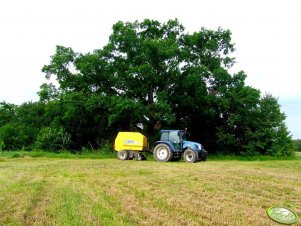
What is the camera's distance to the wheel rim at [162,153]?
65.8 feet

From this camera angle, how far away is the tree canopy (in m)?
24.9

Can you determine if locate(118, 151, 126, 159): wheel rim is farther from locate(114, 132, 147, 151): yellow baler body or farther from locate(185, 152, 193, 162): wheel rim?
locate(185, 152, 193, 162): wheel rim

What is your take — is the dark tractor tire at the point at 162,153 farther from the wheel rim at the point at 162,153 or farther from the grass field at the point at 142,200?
the grass field at the point at 142,200

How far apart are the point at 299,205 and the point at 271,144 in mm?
18525

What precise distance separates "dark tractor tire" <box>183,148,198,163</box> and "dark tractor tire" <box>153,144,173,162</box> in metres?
0.80

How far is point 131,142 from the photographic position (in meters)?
21.3

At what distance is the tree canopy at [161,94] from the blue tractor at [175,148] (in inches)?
132

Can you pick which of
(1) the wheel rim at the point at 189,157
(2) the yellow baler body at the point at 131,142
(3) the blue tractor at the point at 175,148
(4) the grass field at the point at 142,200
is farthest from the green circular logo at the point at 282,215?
(2) the yellow baler body at the point at 131,142

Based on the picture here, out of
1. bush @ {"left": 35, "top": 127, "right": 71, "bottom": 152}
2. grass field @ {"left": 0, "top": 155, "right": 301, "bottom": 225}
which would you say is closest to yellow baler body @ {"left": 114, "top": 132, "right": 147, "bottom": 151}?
bush @ {"left": 35, "top": 127, "right": 71, "bottom": 152}

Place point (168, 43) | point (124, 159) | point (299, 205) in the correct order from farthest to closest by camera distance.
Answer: point (168, 43), point (124, 159), point (299, 205)

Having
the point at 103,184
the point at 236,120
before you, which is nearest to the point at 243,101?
the point at 236,120

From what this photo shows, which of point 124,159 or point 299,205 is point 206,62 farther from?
point 299,205

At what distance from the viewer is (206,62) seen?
27281mm

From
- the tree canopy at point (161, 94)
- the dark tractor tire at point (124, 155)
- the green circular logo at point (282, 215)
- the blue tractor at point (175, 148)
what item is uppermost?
the tree canopy at point (161, 94)
